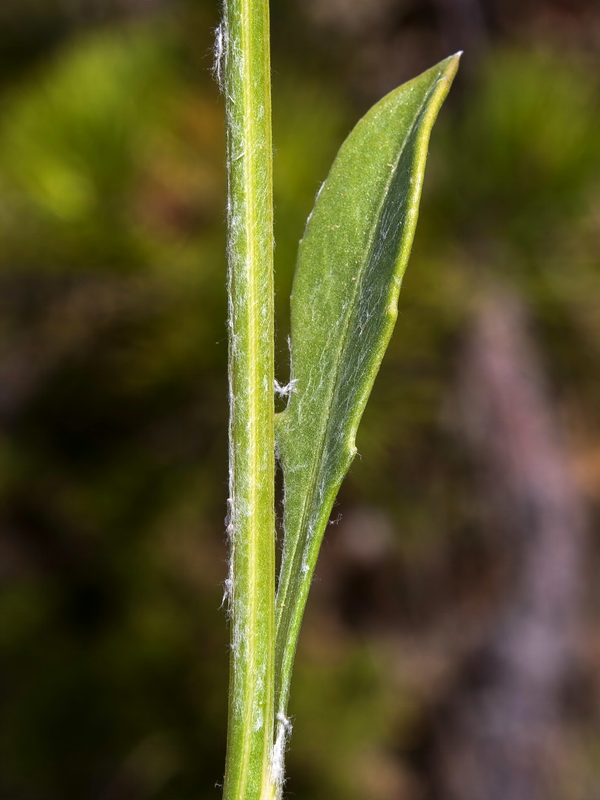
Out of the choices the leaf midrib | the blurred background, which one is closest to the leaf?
the leaf midrib

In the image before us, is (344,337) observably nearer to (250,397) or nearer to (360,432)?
(250,397)

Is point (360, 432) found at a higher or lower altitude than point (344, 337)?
higher

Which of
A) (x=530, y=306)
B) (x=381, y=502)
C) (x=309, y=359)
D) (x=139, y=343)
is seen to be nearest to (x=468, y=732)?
(x=381, y=502)

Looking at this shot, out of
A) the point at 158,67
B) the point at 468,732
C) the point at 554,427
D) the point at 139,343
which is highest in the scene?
the point at 158,67

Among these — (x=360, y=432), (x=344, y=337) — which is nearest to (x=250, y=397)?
(x=344, y=337)

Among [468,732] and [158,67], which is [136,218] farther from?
[468,732]

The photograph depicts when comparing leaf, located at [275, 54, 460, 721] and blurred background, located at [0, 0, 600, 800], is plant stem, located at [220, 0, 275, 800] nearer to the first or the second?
leaf, located at [275, 54, 460, 721]
